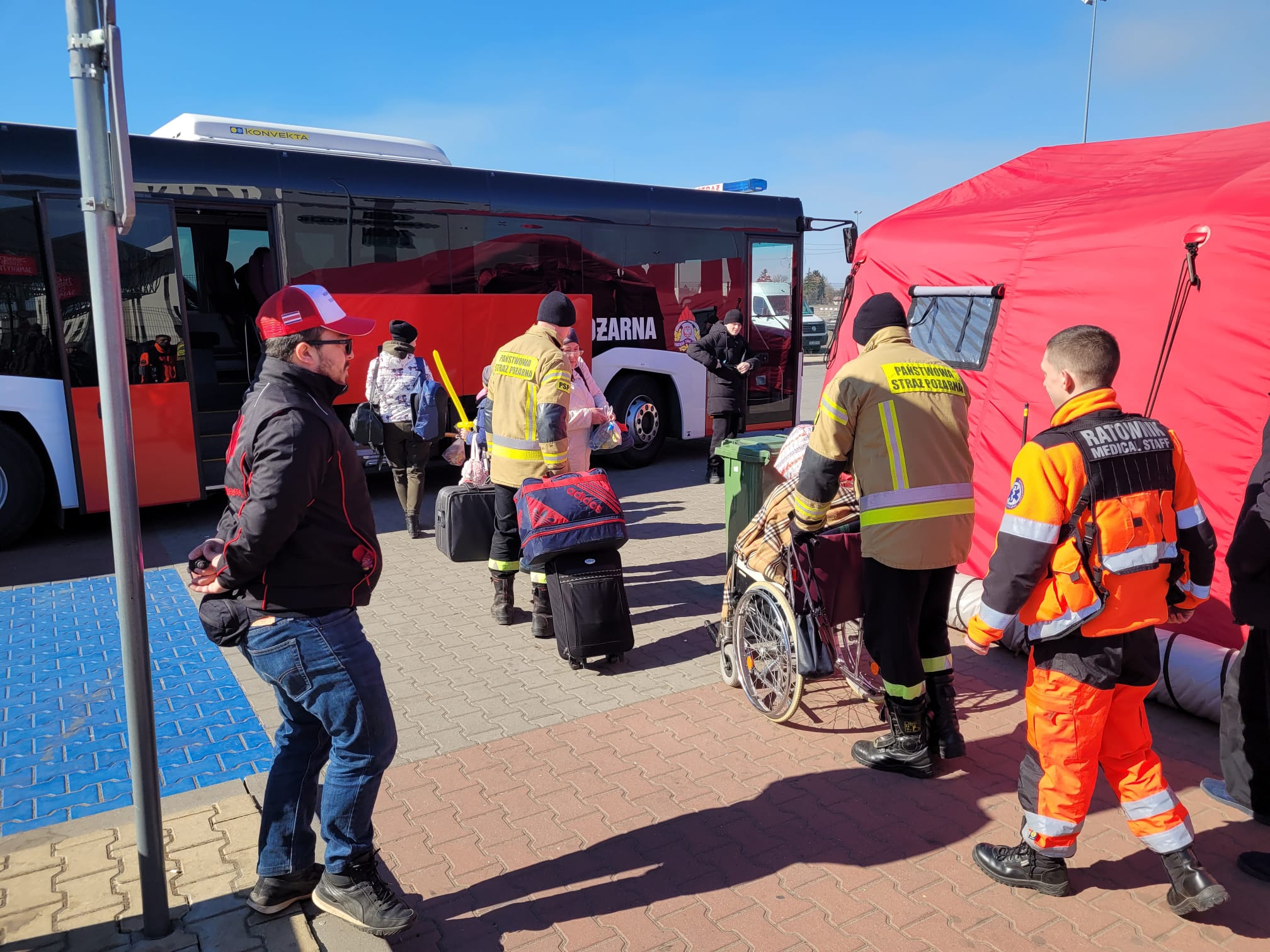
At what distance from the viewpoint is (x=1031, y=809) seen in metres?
3.22

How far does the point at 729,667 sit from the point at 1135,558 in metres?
2.55

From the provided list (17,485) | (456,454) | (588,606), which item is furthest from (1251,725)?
(17,485)

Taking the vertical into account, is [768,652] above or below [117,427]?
below

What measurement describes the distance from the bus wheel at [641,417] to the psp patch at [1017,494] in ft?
27.9

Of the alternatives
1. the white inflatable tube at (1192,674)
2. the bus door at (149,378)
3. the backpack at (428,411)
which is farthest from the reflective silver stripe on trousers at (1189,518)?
the bus door at (149,378)

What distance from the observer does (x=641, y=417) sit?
466 inches

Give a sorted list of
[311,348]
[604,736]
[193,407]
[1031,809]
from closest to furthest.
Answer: [311,348] < [1031,809] < [604,736] < [193,407]

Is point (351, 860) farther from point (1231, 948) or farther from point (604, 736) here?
point (1231, 948)

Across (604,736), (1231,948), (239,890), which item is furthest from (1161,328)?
(239,890)

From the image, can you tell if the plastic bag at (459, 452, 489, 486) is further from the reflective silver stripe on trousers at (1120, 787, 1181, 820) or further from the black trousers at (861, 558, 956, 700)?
the reflective silver stripe on trousers at (1120, 787, 1181, 820)

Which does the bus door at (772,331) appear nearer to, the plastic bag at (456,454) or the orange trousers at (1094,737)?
the plastic bag at (456,454)

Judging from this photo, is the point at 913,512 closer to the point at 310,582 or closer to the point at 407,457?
the point at 310,582

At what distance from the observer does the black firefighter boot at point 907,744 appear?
4.12 m

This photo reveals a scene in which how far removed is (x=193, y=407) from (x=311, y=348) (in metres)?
6.35
